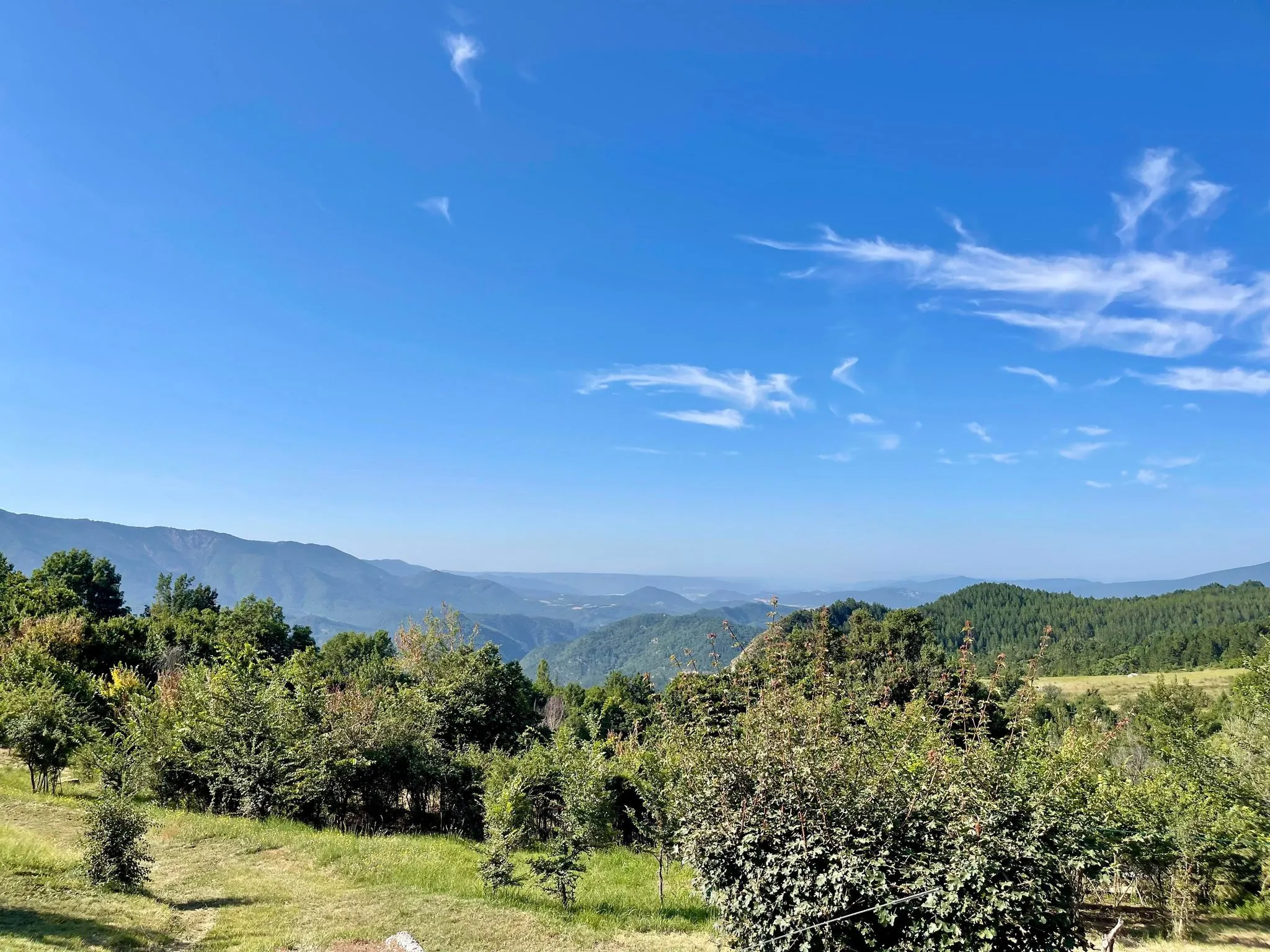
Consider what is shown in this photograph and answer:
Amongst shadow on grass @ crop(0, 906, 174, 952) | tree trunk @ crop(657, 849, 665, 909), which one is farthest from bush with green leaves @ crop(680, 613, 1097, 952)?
shadow on grass @ crop(0, 906, 174, 952)

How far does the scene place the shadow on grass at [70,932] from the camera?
8.66 m

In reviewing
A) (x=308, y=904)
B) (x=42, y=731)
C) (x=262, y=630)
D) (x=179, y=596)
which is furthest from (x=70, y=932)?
(x=179, y=596)

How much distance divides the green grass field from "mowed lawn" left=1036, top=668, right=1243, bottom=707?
3304 inches

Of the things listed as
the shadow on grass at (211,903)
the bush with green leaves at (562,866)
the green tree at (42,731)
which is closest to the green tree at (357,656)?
the green tree at (42,731)

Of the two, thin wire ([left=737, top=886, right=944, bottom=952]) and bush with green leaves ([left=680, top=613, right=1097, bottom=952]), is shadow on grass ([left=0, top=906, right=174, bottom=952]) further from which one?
thin wire ([left=737, top=886, right=944, bottom=952])

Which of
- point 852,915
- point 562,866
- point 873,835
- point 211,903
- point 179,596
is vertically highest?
point 873,835

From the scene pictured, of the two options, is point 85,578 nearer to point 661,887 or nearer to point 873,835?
point 661,887

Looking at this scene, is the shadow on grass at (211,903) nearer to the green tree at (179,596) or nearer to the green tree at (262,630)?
the green tree at (262,630)

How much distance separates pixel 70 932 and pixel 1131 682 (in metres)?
118

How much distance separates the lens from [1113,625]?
6521 inches

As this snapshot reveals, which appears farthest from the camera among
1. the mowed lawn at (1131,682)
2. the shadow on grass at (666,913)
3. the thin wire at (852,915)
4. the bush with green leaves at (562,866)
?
the mowed lawn at (1131,682)

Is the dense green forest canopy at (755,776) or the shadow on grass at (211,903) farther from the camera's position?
the shadow on grass at (211,903)

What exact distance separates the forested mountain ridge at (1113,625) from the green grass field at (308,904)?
105 metres

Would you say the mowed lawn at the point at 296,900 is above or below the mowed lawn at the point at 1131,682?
above
